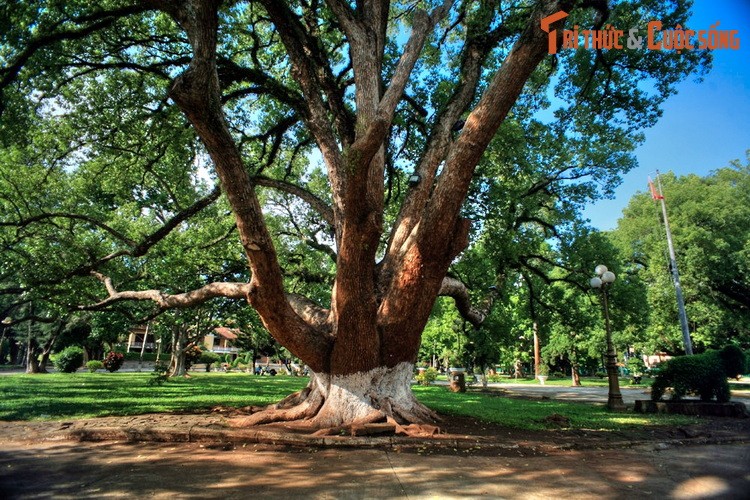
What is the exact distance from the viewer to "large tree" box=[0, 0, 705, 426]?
5.43m

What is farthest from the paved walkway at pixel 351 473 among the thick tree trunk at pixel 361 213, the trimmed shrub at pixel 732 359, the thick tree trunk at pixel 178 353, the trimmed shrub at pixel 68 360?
the trimmed shrub at pixel 68 360

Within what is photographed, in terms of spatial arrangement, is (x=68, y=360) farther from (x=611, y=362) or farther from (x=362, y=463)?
(x=611, y=362)

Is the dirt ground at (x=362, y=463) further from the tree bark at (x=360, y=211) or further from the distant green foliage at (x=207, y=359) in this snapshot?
the distant green foliage at (x=207, y=359)

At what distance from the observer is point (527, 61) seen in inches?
209

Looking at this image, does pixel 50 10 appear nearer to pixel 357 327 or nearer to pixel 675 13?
pixel 357 327

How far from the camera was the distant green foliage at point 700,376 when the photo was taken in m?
9.66

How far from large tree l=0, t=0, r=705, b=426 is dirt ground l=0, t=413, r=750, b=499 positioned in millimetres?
1366

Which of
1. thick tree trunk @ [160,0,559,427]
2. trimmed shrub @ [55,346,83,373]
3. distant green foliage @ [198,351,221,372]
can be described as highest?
thick tree trunk @ [160,0,559,427]

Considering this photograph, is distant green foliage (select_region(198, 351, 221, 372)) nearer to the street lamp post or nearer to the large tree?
the large tree

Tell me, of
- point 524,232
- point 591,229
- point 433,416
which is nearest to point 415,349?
point 433,416

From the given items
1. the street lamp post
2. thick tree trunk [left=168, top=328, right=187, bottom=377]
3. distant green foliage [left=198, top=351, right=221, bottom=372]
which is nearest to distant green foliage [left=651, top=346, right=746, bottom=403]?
the street lamp post

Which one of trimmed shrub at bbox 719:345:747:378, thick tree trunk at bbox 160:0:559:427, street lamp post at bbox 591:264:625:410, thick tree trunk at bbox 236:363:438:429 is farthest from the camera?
street lamp post at bbox 591:264:625:410

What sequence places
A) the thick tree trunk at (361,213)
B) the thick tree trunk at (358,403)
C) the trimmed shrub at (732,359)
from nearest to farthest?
1. the thick tree trunk at (361,213)
2. the thick tree trunk at (358,403)
3. the trimmed shrub at (732,359)

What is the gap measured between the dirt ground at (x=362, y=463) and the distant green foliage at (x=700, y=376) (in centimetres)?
348
